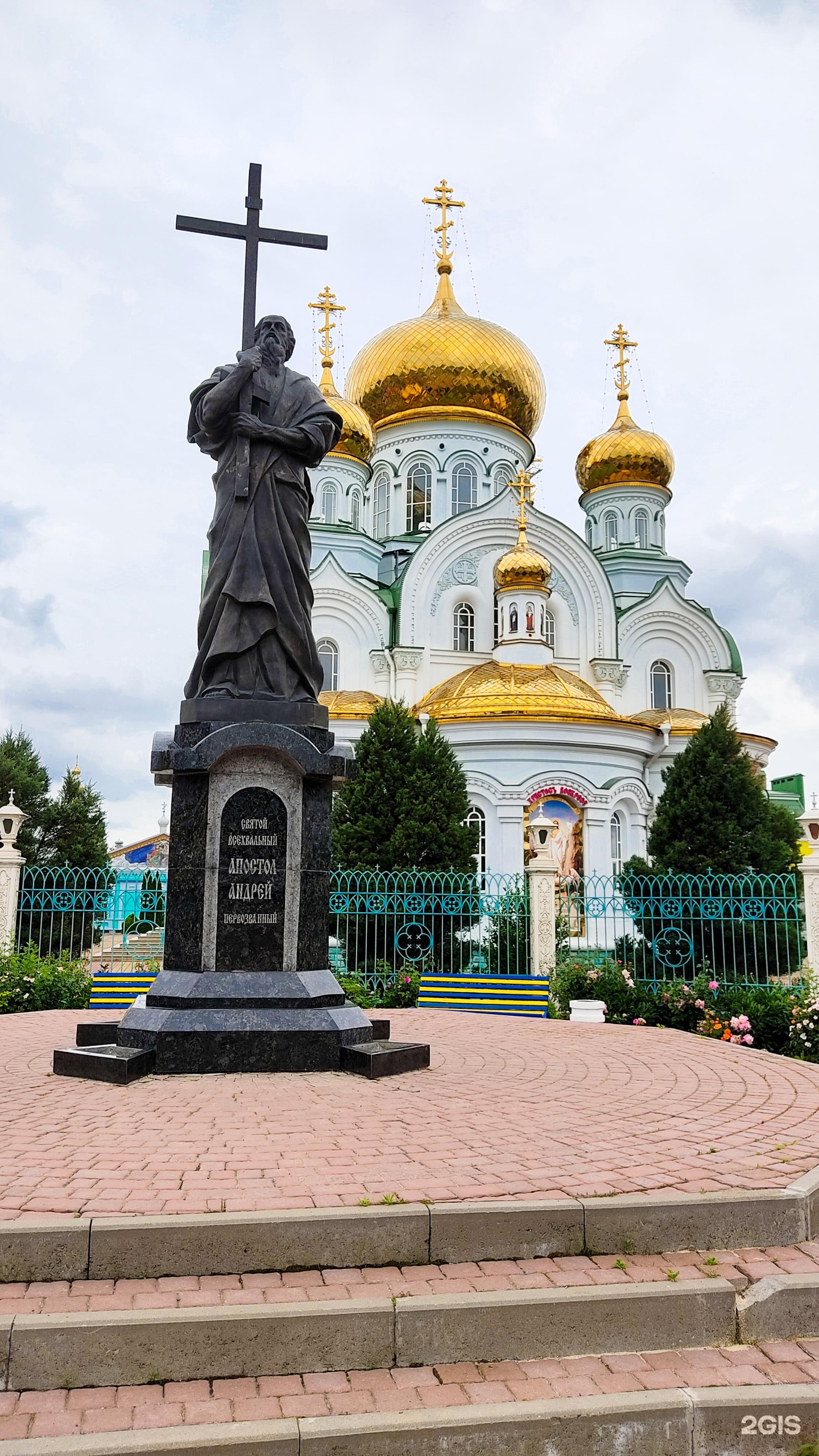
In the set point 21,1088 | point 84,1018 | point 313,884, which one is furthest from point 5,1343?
point 84,1018

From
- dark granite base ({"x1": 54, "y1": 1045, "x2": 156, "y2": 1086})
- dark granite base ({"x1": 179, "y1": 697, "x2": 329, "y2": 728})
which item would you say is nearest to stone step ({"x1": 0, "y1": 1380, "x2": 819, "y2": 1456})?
dark granite base ({"x1": 54, "y1": 1045, "x2": 156, "y2": 1086})

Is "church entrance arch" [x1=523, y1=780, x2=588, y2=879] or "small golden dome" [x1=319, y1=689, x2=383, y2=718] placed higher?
"small golden dome" [x1=319, y1=689, x2=383, y2=718]

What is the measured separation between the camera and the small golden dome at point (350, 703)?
25672mm

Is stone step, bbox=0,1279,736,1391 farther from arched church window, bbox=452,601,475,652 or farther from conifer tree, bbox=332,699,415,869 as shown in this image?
arched church window, bbox=452,601,475,652

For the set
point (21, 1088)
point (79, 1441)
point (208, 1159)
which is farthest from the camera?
point (21, 1088)

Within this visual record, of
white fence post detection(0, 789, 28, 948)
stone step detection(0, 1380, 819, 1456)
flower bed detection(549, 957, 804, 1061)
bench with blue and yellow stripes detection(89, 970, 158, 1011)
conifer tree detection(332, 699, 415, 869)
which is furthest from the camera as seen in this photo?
conifer tree detection(332, 699, 415, 869)

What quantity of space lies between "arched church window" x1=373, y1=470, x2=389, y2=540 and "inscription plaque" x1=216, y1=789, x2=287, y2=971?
27.4 meters

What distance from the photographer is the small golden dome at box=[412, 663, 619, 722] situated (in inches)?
942

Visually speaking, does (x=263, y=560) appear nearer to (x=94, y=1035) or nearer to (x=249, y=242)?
(x=249, y=242)

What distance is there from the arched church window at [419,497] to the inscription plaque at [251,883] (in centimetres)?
2688

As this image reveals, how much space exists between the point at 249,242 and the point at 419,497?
25818 millimetres

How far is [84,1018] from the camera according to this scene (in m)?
9.81

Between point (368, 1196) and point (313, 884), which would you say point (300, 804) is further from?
point (368, 1196)

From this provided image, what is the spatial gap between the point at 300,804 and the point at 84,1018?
14.1 feet
